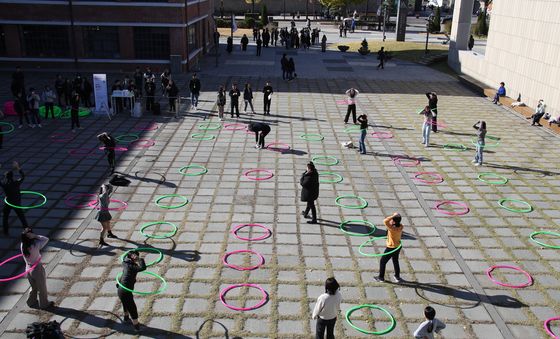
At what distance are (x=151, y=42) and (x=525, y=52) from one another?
939 inches

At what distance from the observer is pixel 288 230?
13828mm

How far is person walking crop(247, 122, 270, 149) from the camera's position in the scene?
20219mm

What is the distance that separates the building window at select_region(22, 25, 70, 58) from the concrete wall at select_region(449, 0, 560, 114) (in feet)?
94.1

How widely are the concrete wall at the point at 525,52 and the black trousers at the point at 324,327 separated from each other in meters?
21.5

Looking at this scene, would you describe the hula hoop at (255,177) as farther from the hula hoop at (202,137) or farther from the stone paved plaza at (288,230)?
the hula hoop at (202,137)

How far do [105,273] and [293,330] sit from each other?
4.49 metres

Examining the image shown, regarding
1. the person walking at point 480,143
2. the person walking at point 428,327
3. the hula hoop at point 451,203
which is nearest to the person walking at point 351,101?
the person walking at point 480,143

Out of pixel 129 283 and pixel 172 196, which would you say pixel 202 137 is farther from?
pixel 129 283

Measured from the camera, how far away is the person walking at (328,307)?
877 cm

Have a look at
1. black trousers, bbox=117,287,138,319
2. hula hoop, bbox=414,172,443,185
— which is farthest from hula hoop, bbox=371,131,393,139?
black trousers, bbox=117,287,138,319

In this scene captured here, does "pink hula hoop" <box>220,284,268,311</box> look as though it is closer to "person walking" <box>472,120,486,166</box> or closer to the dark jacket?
the dark jacket

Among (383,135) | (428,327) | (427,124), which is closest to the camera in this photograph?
(428,327)

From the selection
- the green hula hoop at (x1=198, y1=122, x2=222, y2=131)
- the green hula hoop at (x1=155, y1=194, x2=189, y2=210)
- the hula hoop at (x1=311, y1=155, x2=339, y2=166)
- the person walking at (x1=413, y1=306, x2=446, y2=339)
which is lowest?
the green hula hoop at (x1=155, y1=194, x2=189, y2=210)

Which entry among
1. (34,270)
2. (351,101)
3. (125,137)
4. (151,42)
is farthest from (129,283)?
(151,42)
